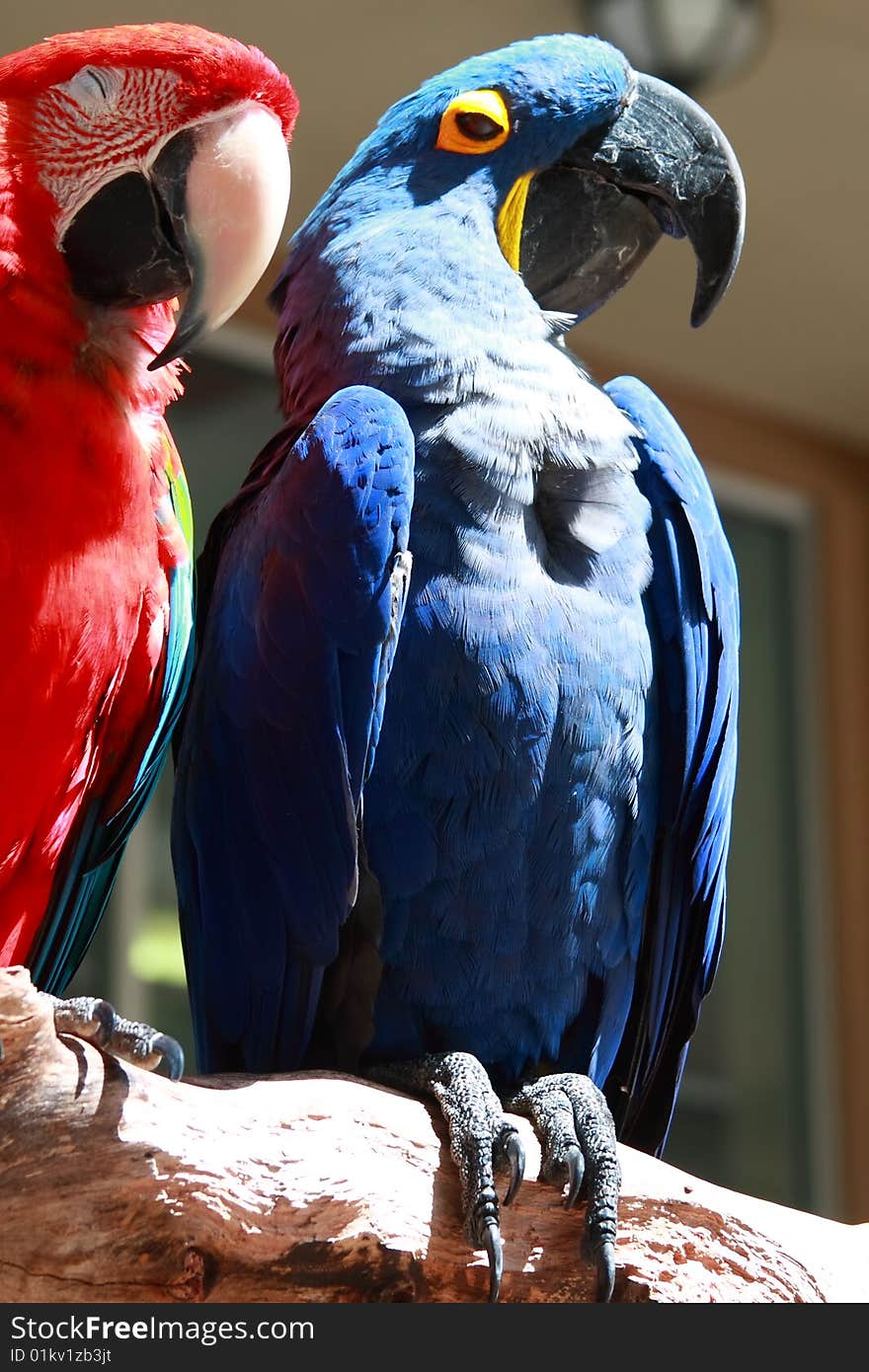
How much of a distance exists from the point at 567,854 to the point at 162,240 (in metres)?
0.51

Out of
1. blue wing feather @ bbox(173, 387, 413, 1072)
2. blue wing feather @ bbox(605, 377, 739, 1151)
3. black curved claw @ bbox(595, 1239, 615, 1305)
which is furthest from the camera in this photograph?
blue wing feather @ bbox(605, 377, 739, 1151)

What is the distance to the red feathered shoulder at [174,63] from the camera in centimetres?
111

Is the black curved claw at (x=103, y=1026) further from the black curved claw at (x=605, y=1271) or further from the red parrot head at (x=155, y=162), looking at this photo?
the red parrot head at (x=155, y=162)

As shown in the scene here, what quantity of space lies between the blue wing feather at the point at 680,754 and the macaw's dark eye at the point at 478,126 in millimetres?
240

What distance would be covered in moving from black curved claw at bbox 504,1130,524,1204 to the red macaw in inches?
16.5

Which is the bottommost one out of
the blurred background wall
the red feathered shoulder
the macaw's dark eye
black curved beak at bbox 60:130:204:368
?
the blurred background wall

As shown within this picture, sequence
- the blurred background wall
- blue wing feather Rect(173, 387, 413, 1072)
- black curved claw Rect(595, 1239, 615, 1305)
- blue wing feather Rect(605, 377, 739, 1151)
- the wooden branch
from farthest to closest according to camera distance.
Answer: the blurred background wall
blue wing feather Rect(605, 377, 739, 1151)
blue wing feather Rect(173, 387, 413, 1072)
black curved claw Rect(595, 1239, 615, 1305)
the wooden branch

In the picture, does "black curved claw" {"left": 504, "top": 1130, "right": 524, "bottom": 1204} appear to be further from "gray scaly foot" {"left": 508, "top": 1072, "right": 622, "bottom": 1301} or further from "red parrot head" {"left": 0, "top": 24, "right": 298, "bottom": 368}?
"red parrot head" {"left": 0, "top": 24, "right": 298, "bottom": 368}

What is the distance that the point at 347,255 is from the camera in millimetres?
1260

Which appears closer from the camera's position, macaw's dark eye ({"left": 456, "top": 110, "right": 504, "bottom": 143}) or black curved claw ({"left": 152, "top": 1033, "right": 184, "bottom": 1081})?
black curved claw ({"left": 152, "top": 1033, "right": 184, "bottom": 1081})

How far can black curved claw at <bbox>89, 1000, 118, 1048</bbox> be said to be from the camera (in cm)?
86

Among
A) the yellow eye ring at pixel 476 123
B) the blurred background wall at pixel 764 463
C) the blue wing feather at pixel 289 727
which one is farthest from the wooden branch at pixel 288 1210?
the blurred background wall at pixel 764 463

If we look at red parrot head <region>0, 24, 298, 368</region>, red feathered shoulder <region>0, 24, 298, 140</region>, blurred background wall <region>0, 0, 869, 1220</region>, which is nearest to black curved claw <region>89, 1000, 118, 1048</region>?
red parrot head <region>0, 24, 298, 368</region>

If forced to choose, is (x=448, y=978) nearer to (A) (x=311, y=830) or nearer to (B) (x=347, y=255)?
(A) (x=311, y=830)
